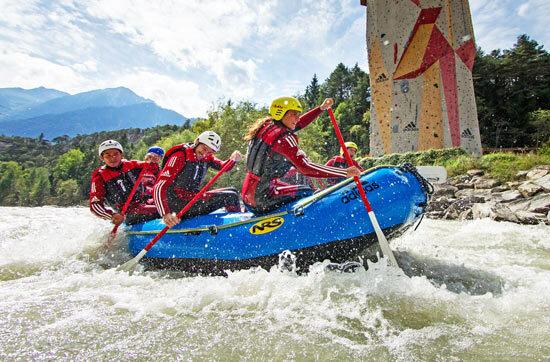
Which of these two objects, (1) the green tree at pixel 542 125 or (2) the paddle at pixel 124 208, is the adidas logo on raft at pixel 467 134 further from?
(2) the paddle at pixel 124 208

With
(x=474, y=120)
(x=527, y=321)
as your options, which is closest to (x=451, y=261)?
(x=527, y=321)

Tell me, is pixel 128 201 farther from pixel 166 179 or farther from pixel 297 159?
pixel 297 159

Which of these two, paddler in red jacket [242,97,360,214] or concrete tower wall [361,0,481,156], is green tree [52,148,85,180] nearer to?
concrete tower wall [361,0,481,156]

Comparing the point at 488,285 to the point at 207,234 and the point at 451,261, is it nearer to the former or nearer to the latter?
the point at 451,261

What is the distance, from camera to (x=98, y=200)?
5.70 metres

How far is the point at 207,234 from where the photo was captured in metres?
4.59

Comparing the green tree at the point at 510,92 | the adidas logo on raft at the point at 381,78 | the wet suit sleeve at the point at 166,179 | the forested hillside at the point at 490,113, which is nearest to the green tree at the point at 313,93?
the forested hillside at the point at 490,113

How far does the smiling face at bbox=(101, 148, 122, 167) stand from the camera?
5852mm

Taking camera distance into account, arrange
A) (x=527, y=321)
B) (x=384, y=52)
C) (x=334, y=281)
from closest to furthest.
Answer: (x=527, y=321) < (x=334, y=281) < (x=384, y=52)

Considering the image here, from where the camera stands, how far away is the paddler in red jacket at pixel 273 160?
13.9 ft

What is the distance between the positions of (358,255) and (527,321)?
1750 mm

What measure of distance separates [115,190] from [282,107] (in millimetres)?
3508

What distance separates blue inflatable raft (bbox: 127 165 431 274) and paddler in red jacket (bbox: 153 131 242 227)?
30.8 inches

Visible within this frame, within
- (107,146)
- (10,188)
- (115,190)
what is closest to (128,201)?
(115,190)
